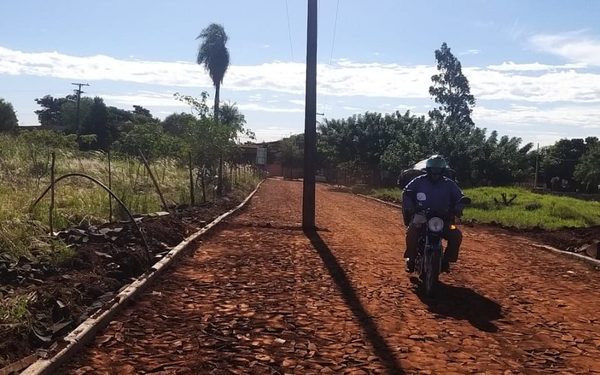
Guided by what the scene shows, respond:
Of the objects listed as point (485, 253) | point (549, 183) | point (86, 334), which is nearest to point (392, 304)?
point (86, 334)

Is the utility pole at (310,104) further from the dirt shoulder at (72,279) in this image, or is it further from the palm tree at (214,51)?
the palm tree at (214,51)

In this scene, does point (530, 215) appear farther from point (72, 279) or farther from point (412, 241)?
point (72, 279)

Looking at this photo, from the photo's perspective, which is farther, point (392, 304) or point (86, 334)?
point (392, 304)

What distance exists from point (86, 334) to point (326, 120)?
169 feet

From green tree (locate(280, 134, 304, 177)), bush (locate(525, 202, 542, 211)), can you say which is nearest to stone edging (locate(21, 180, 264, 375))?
bush (locate(525, 202, 542, 211))

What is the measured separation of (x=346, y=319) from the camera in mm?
6051

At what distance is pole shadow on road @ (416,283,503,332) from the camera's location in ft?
20.3

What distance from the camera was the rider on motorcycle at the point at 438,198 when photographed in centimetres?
750

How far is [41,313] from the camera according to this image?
536cm

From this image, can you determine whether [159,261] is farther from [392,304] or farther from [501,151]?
[501,151]

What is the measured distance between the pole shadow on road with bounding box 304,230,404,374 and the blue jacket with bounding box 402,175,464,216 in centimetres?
133

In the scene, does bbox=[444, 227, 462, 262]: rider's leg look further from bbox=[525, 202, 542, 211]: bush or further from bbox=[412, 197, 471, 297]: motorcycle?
bbox=[525, 202, 542, 211]: bush

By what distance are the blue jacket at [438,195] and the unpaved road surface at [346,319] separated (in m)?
1.02

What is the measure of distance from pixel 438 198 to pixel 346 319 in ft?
7.27
